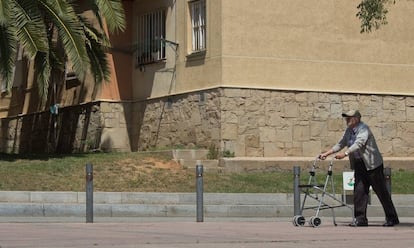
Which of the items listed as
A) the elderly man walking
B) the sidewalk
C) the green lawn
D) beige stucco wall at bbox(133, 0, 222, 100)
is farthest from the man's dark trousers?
beige stucco wall at bbox(133, 0, 222, 100)

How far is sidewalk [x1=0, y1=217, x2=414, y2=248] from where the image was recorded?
371 inches

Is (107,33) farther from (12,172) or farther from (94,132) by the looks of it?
(12,172)

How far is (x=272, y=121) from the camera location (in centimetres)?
2359

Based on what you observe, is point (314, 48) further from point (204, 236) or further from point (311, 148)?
point (204, 236)

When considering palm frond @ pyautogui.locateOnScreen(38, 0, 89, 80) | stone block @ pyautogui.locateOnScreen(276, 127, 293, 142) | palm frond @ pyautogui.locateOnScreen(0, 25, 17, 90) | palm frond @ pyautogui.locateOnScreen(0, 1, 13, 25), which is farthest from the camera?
stone block @ pyautogui.locateOnScreen(276, 127, 293, 142)

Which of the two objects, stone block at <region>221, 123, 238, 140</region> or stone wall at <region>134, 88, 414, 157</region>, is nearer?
stone block at <region>221, 123, 238, 140</region>

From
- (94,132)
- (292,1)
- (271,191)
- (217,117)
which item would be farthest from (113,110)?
(271,191)

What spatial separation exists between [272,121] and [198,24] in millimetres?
3835

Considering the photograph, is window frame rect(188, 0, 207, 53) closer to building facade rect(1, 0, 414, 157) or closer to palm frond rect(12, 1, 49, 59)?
building facade rect(1, 0, 414, 157)

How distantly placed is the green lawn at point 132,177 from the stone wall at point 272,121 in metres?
1.63

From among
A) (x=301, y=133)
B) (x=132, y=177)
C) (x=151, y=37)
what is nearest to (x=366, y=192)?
(x=132, y=177)

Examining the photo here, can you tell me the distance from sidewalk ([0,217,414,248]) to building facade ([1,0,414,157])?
10887 mm

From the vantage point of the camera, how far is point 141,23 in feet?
89.1

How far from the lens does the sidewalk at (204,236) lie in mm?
9422
